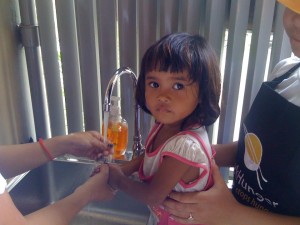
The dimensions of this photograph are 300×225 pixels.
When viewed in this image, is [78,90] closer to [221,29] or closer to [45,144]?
[45,144]

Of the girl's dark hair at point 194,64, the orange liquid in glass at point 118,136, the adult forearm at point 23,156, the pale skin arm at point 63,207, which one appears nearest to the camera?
the pale skin arm at point 63,207

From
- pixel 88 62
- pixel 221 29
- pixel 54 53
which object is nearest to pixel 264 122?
pixel 221 29

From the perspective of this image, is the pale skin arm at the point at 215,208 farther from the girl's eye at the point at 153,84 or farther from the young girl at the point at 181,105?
the girl's eye at the point at 153,84

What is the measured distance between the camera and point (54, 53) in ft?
3.64

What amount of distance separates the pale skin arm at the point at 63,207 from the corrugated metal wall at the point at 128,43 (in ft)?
0.94

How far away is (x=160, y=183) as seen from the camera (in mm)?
812

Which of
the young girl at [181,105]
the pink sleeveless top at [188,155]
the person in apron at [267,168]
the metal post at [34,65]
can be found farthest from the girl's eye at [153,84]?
the metal post at [34,65]

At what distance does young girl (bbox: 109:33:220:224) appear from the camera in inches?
30.4

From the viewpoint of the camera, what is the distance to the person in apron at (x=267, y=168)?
69cm

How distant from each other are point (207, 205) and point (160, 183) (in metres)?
0.12

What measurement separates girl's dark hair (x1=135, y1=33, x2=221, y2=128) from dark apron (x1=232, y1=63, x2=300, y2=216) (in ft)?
0.34

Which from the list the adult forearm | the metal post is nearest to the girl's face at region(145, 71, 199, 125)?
the adult forearm

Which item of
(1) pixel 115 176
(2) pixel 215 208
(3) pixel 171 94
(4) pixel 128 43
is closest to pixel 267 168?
(2) pixel 215 208

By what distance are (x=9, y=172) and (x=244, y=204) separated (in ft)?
1.98
